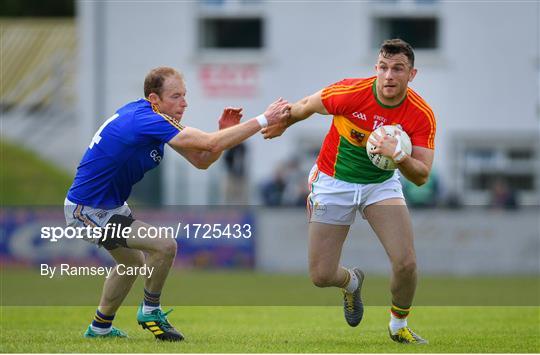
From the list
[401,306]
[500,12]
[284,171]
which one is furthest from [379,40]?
[401,306]

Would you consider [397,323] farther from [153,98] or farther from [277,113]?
[153,98]

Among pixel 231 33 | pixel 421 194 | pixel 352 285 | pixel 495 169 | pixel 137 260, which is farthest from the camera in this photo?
pixel 231 33

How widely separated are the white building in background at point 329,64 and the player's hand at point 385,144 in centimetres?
1611

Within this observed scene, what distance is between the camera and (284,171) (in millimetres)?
24047

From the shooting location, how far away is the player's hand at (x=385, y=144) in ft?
30.3

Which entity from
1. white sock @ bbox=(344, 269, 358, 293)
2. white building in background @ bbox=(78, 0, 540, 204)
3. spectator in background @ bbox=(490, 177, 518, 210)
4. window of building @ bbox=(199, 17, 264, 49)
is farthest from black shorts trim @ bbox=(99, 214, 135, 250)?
window of building @ bbox=(199, 17, 264, 49)

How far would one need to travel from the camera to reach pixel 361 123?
9797 mm

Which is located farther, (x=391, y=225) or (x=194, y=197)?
(x=194, y=197)

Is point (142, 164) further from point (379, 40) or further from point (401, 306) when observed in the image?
point (379, 40)

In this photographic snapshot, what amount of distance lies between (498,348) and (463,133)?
16.8 meters

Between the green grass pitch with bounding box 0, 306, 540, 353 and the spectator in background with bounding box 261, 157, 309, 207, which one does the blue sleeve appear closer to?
the green grass pitch with bounding box 0, 306, 540, 353

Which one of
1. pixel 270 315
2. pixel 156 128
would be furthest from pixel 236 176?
pixel 156 128

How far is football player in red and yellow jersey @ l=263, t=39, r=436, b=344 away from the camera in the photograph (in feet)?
31.4

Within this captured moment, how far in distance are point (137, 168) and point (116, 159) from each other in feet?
0.68
